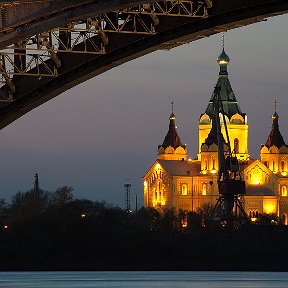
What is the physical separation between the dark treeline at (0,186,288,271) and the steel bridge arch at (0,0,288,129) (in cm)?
10228

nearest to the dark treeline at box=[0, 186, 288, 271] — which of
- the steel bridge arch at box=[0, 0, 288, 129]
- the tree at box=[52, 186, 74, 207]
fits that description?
the tree at box=[52, 186, 74, 207]

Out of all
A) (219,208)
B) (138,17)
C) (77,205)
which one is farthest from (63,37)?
(219,208)

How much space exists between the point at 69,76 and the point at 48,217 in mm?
110312

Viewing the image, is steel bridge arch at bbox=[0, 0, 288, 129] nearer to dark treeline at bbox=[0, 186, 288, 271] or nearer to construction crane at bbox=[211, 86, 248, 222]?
dark treeline at bbox=[0, 186, 288, 271]

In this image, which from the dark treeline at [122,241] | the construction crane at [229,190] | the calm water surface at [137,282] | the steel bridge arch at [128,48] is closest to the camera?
the steel bridge arch at [128,48]

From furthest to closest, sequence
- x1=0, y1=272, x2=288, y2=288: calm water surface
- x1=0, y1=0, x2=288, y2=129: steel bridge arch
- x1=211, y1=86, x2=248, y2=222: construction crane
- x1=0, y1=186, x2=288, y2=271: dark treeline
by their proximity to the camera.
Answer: x1=211, y1=86, x2=248, y2=222: construction crane, x1=0, y1=186, x2=288, y2=271: dark treeline, x1=0, y1=272, x2=288, y2=288: calm water surface, x1=0, y1=0, x2=288, y2=129: steel bridge arch

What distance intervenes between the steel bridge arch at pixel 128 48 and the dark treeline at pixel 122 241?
102276mm

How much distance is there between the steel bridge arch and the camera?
35.1 metres

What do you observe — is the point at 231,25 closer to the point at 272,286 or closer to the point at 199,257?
the point at 272,286

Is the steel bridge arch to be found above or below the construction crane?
below

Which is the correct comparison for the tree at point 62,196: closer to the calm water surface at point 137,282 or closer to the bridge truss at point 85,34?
the calm water surface at point 137,282

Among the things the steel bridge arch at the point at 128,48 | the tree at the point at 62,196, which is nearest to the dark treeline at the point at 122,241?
the tree at the point at 62,196

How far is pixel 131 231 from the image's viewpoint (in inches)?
6294

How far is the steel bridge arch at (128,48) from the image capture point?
35094mm
